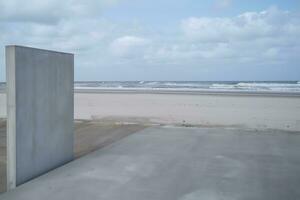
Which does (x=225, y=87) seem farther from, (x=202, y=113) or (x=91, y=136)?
(x=91, y=136)

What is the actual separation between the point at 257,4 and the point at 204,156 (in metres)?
10.4

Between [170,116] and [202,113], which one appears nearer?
[170,116]

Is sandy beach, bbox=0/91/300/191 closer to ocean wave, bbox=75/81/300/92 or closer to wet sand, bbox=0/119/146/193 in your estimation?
wet sand, bbox=0/119/146/193

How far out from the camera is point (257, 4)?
538 inches

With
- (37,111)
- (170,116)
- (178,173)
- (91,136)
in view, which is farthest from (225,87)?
(37,111)

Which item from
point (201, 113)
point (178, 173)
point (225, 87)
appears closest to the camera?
point (178, 173)

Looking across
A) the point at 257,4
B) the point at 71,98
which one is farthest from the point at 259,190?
the point at 257,4

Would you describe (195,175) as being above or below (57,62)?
below

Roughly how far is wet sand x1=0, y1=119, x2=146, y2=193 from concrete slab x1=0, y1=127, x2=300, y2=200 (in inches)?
14.7

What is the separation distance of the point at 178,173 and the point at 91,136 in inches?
143

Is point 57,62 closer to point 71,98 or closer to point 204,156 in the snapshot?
point 71,98

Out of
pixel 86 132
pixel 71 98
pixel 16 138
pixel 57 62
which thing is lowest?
pixel 86 132

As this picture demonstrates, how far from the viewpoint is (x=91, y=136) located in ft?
24.8

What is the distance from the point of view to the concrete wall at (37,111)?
12.1 feet
